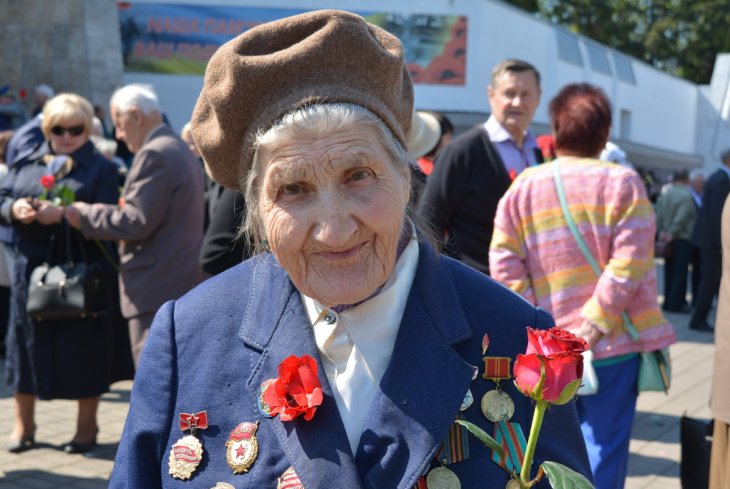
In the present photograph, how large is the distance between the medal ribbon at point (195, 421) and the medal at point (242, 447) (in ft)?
0.18

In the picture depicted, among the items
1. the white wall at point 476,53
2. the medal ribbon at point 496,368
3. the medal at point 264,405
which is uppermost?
the white wall at point 476,53

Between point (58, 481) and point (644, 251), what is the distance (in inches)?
129

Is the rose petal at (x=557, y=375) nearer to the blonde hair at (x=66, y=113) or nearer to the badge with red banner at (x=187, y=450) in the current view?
the badge with red banner at (x=187, y=450)

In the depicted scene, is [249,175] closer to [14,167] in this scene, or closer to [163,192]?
[163,192]

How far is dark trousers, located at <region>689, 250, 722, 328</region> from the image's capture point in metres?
10.5

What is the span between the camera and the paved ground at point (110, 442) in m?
5.24

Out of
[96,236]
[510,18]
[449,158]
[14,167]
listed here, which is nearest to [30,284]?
[96,236]

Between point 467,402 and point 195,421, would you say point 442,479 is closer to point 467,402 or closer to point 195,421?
point 467,402

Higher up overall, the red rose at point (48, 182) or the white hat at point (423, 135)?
the white hat at point (423, 135)

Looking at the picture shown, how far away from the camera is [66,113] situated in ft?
18.3

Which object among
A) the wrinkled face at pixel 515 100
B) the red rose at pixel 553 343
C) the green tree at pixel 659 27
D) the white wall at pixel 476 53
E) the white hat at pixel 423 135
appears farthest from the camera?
A: the green tree at pixel 659 27

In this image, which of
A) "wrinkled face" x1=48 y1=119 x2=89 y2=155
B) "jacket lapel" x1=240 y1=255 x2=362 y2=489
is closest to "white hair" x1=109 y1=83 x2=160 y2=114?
"wrinkled face" x1=48 y1=119 x2=89 y2=155

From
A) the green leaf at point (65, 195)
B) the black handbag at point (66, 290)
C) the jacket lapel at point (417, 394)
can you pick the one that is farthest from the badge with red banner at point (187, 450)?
the green leaf at point (65, 195)

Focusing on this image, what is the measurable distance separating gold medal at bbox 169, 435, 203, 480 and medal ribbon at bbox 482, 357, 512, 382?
0.55m
